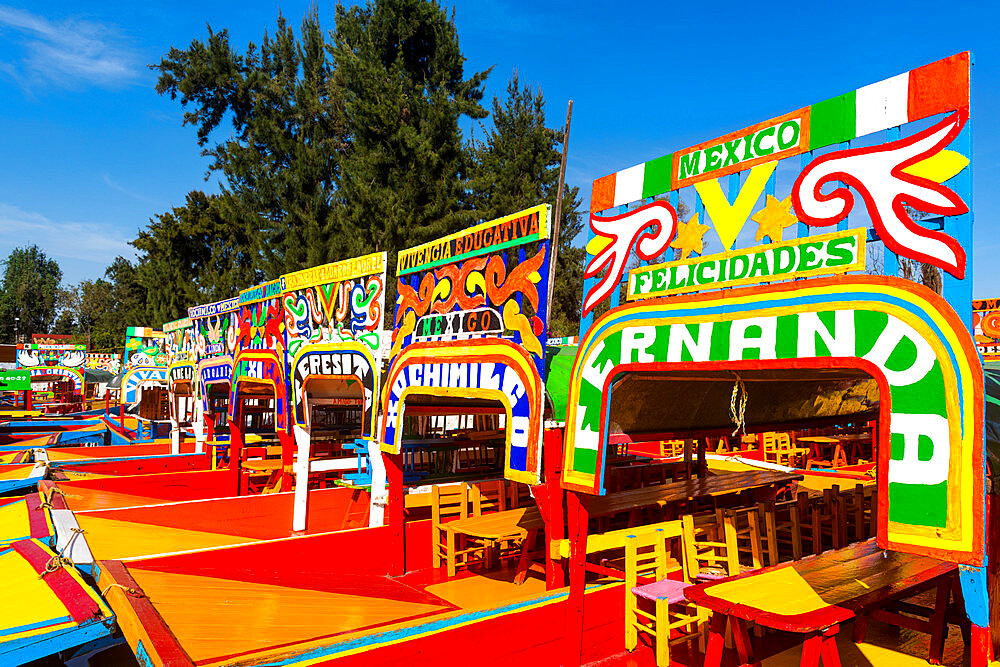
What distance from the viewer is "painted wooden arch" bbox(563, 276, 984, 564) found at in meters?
3.67

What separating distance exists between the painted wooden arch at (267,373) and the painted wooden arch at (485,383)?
312 centimetres

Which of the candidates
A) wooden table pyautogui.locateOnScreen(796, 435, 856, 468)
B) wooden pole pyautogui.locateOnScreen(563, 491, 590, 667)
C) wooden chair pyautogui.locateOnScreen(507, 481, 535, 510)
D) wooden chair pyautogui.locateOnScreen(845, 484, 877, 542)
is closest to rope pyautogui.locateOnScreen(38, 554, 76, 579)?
wooden pole pyautogui.locateOnScreen(563, 491, 590, 667)

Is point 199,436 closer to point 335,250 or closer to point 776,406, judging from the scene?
point 776,406

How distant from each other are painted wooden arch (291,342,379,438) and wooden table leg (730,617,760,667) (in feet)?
18.3

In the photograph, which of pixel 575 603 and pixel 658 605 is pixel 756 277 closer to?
pixel 658 605

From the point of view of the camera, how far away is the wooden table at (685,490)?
27.0 ft

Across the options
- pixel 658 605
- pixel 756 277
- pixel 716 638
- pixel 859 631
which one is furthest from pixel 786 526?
pixel 756 277

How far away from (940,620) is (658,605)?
2761mm

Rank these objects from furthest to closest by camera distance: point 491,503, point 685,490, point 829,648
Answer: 1. point 491,503
2. point 685,490
3. point 829,648

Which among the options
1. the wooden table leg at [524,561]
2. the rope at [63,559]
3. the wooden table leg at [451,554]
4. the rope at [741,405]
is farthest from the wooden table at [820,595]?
the rope at [63,559]

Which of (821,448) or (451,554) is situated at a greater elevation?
(821,448)

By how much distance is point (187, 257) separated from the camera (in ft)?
152

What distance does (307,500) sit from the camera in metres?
11.0

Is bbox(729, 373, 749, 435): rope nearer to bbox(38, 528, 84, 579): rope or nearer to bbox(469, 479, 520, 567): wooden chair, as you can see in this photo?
bbox(469, 479, 520, 567): wooden chair
